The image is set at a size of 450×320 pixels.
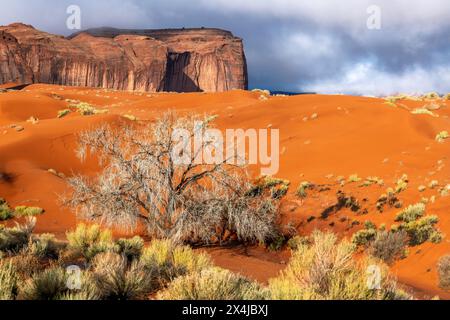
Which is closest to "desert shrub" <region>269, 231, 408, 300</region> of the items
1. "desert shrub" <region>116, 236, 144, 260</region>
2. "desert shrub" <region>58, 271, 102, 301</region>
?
"desert shrub" <region>58, 271, 102, 301</region>

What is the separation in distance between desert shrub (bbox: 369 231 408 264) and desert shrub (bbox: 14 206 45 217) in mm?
13538

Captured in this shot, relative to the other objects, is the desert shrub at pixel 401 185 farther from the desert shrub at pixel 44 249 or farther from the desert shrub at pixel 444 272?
the desert shrub at pixel 44 249

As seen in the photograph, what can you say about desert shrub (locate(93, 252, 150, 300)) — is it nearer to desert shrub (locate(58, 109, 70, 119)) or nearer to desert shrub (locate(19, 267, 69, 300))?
desert shrub (locate(19, 267, 69, 300))

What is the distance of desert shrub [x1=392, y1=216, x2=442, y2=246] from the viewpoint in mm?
11977

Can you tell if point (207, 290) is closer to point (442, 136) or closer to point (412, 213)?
point (412, 213)

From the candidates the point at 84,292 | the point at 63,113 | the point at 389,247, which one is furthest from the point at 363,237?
the point at 63,113

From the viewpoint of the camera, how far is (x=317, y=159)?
23.0 m

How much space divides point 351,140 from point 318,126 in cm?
527

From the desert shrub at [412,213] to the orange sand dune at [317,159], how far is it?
0.30 m

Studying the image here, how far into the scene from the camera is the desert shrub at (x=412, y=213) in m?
13.6

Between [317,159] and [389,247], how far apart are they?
11.6m

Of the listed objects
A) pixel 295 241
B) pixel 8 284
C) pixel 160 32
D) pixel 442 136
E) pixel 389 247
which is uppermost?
pixel 160 32

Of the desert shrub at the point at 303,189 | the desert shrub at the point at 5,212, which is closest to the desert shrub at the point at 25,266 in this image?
the desert shrub at the point at 5,212
